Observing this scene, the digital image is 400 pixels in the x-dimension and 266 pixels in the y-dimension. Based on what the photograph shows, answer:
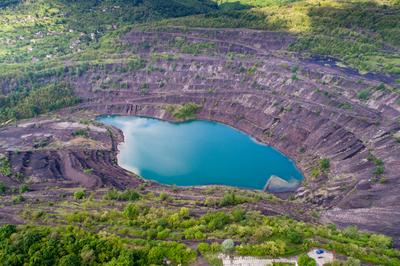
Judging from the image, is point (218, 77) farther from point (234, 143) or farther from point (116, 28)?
point (116, 28)

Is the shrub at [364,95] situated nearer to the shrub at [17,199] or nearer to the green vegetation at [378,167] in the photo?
the green vegetation at [378,167]

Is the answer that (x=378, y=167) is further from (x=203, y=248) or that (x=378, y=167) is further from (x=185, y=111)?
(x=185, y=111)

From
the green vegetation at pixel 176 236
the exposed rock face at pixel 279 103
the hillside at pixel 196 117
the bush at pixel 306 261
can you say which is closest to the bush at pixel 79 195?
the hillside at pixel 196 117

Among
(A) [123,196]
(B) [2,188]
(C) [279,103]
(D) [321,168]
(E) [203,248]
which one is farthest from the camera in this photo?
(C) [279,103]

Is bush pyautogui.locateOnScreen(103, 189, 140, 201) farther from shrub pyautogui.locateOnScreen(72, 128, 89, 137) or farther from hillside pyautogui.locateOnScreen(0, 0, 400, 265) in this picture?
shrub pyautogui.locateOnScreen(72, 128, 89, 137)

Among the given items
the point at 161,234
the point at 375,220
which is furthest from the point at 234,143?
the point at 161,234

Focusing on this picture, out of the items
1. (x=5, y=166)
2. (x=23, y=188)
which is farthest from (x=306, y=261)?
(x=5, y=166)
